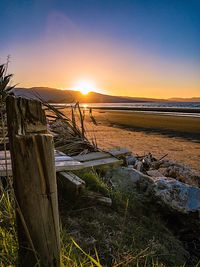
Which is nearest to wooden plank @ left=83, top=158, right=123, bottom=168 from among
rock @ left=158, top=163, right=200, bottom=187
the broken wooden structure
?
rock @ left=158, top=163, right=200, bottom=187

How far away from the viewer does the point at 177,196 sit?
350 centimetres

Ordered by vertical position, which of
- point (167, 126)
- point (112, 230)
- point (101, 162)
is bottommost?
point (167, 126)

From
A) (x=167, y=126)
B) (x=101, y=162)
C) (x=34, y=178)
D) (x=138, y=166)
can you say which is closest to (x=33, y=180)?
(x=34, y=178)

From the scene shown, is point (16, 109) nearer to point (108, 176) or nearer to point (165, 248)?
point (165, 248)

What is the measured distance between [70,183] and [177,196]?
1459 millimetres

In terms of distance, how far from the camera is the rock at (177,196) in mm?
3421

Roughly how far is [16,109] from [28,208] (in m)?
0.53

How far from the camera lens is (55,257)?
153 cm

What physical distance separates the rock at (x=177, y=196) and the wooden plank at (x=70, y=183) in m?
1.13

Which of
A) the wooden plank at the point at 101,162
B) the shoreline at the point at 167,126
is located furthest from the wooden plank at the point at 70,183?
the shoreline at the point at 167,126

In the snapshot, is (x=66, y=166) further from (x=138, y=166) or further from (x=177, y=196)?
(x=138, y=166)

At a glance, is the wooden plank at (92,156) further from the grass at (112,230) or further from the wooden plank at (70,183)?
the wooden plank at (70,183)

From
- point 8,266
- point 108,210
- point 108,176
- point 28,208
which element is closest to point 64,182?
point 108,210

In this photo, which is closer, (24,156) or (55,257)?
(24,156)
